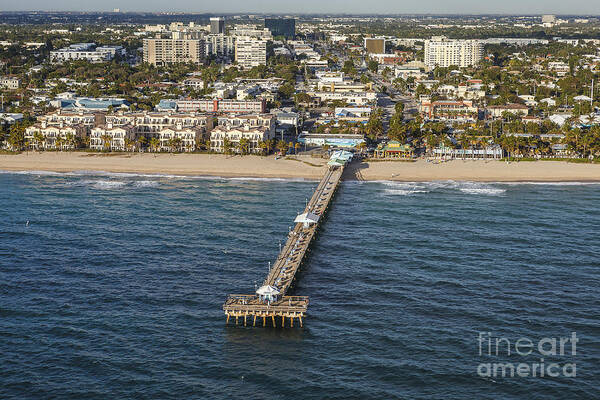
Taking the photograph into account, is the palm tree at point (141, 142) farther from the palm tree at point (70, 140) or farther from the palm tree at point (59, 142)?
the palm tree at point (59, 142)

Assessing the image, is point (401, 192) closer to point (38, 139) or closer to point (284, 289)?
point (284, 289)

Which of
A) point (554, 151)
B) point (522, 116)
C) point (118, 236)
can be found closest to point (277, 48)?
point (522, 116)

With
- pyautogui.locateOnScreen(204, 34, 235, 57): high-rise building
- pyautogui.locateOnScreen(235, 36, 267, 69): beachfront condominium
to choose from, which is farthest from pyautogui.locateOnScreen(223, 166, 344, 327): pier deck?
pyautogui.locateOnScreen(204, 34, 235, 57): high-rise building

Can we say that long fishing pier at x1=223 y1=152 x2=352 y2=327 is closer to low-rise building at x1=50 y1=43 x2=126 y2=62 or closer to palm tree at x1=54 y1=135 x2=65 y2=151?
palm tree at x1=54 y1=135 x2=65 y2=151

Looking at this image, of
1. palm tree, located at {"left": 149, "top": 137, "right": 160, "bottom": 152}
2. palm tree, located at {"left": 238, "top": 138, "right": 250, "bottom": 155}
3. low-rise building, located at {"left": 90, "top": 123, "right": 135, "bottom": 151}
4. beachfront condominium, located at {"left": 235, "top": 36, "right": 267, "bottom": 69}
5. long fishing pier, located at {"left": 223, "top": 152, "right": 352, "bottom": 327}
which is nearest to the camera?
long fishing pier, located at {"left": 223, "top": 152, "right": 352, "bottom": 327}

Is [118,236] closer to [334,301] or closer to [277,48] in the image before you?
[334,301]

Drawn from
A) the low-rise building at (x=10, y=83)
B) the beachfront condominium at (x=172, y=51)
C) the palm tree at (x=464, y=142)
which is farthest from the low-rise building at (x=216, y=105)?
the beachfront condominium at (x=172, y=51)
